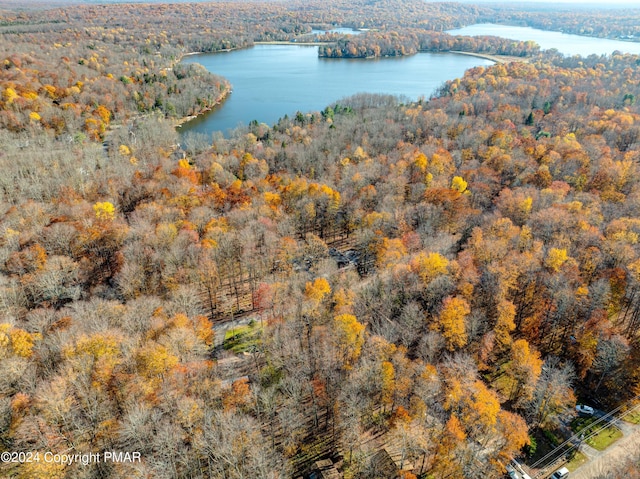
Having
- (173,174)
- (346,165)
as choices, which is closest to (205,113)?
(173,174)

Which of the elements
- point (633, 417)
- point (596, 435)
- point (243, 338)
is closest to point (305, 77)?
point (243, 338)

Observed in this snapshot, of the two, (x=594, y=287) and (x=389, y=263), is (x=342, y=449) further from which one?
(x=594, y=287)

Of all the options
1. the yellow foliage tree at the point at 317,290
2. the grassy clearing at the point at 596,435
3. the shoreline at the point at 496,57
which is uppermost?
the shoreline at the point at 496,57

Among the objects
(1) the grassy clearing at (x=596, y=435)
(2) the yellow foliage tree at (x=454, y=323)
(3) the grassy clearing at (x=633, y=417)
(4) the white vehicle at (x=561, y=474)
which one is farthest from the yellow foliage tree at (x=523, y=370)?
(3) the grassy clearing at (x=633, y=417)

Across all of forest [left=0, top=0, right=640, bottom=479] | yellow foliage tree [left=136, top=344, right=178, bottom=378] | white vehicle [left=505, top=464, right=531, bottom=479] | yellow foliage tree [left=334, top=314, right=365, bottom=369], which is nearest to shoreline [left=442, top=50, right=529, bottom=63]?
forest [left=0, top=0, right=640, bottom=479]

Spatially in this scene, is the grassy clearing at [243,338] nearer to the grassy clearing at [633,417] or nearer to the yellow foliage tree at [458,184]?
the grassy clearing at [633,417]

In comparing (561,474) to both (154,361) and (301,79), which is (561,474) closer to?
(154,361)
